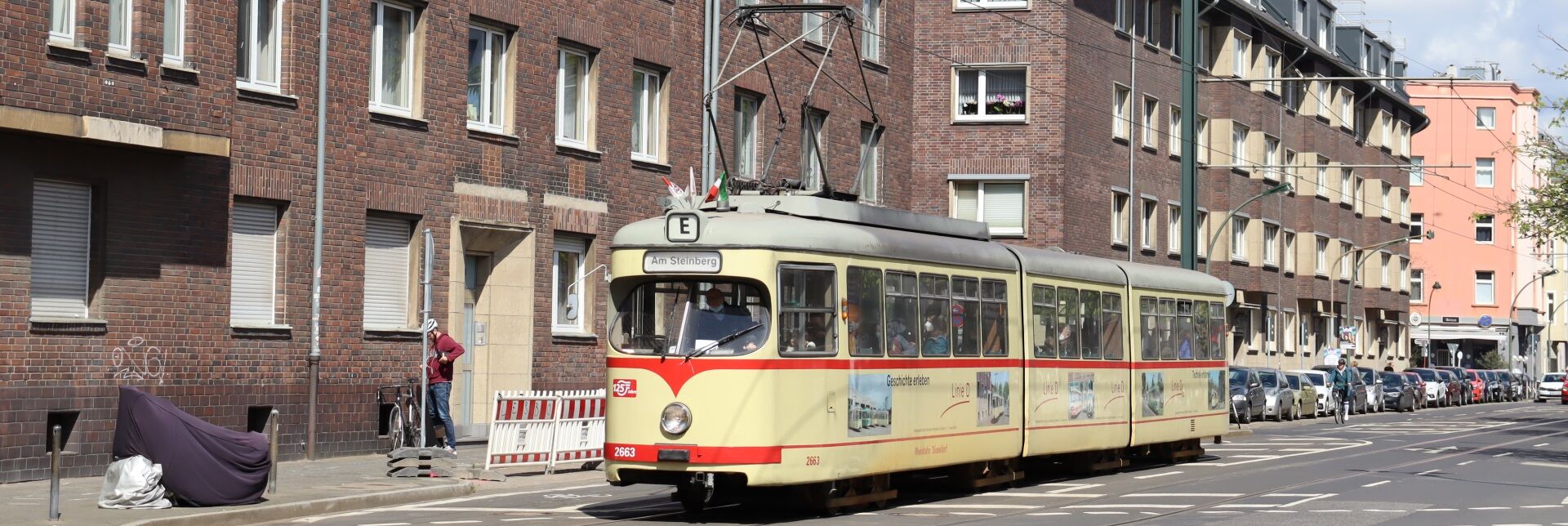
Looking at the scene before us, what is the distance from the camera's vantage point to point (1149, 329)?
2448 cm

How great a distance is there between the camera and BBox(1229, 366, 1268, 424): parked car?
4234cm

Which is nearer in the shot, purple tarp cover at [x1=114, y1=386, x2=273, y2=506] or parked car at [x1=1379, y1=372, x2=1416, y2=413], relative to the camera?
purple tarp cover at [x1=114, y1=386, x2=273, y2=506]

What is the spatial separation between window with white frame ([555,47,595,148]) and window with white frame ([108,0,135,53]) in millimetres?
8500

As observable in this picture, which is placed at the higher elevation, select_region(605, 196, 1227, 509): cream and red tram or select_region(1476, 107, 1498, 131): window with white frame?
select_region(1476, 107, 1498, 131): window with white frame

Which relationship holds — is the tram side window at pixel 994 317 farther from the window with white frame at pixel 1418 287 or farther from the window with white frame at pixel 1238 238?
the window with white frame at pixel 1418 287

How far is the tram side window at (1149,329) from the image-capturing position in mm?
24234

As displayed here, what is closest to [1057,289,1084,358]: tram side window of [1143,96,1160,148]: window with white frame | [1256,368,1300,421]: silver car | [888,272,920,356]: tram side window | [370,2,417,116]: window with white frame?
[888,272,920,356]: tram side window

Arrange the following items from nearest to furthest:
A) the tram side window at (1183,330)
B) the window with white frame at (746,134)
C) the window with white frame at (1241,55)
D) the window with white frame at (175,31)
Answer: the window with white frame at (175,31), the tram side window at (1183,330), the window with white frame at (746,134), the window with white frame at (1241,55)

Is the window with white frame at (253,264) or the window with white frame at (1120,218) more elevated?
the window with white frame at (1120,218)

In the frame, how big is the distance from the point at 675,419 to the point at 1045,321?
21.3ft

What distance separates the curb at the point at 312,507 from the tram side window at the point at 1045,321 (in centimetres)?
637

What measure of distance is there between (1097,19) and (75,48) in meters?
30.5

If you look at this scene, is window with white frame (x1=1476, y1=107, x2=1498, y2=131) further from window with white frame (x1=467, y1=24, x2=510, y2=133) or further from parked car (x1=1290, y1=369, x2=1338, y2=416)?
window with white frame (x1=467, y1=24, x2=510, y2=133)

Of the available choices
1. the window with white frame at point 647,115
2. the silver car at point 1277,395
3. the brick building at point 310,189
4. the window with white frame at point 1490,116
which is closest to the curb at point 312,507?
the brick building at point 310,189
